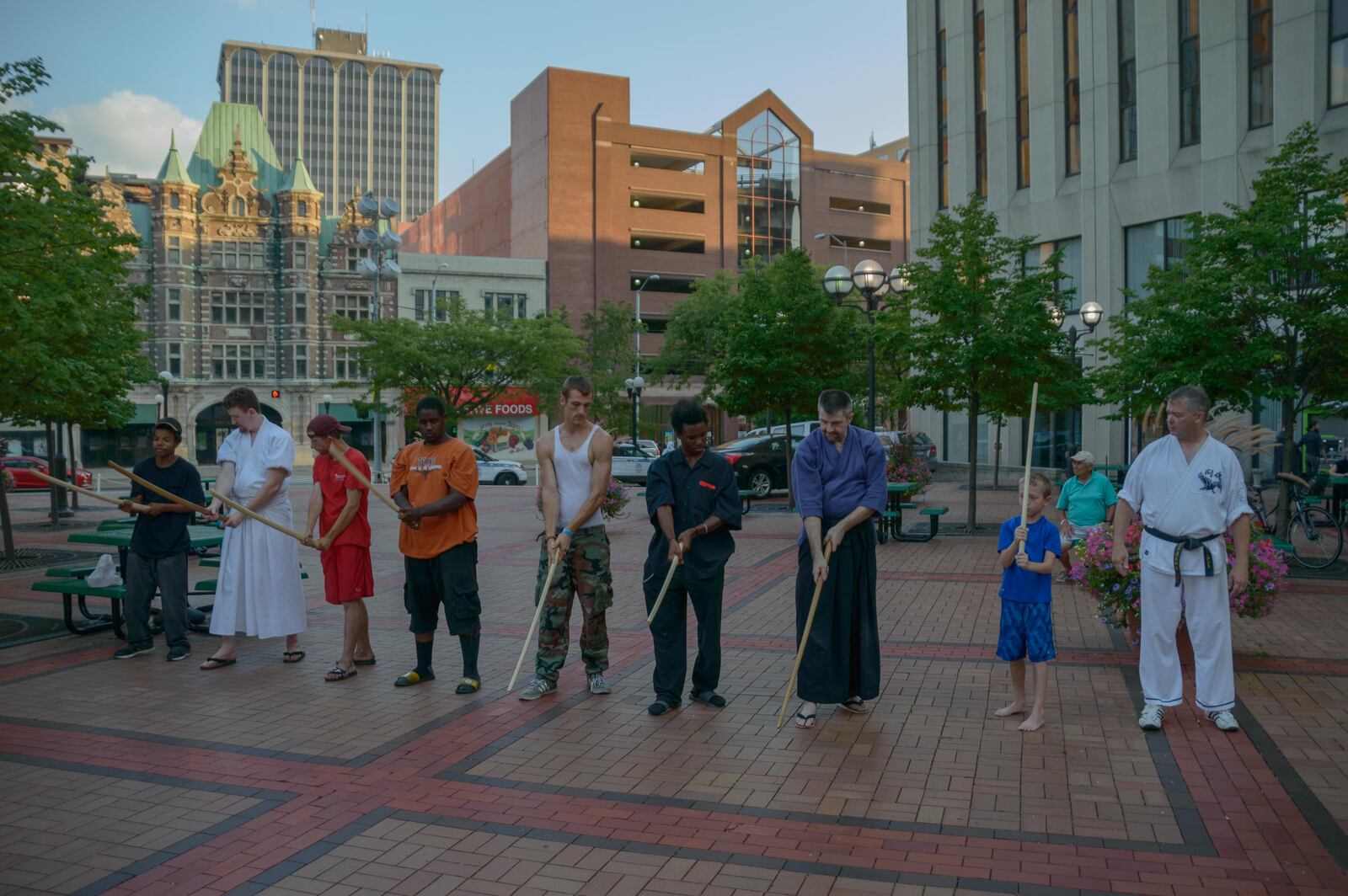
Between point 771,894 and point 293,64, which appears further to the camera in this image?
point 293,64

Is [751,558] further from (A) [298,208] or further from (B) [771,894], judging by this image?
(A) [298,208]

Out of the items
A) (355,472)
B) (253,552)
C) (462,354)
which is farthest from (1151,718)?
(462,354)

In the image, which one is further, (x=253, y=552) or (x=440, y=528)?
(x=253, y=552)

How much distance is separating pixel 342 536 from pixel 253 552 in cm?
88

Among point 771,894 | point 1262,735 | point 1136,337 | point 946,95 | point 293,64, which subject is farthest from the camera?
point 293,64

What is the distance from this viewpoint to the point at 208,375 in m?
58.1

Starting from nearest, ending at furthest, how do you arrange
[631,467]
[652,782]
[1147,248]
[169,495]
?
[652,782] < [169,495] < [1147,248] < [631,467]

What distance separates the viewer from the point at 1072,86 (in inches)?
1264

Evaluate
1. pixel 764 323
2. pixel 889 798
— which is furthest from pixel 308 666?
pixel 764 323

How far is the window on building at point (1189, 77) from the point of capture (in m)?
27.9

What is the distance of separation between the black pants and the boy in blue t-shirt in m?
1.72

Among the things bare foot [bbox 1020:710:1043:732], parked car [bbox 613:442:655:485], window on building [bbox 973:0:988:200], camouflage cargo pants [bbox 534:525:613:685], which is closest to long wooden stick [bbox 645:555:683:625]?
camouflage cargo pants [bbox 534:525:613:685]

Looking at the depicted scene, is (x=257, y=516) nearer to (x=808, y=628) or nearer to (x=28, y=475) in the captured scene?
(x=808, y=628)

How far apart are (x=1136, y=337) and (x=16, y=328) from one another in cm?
1289
